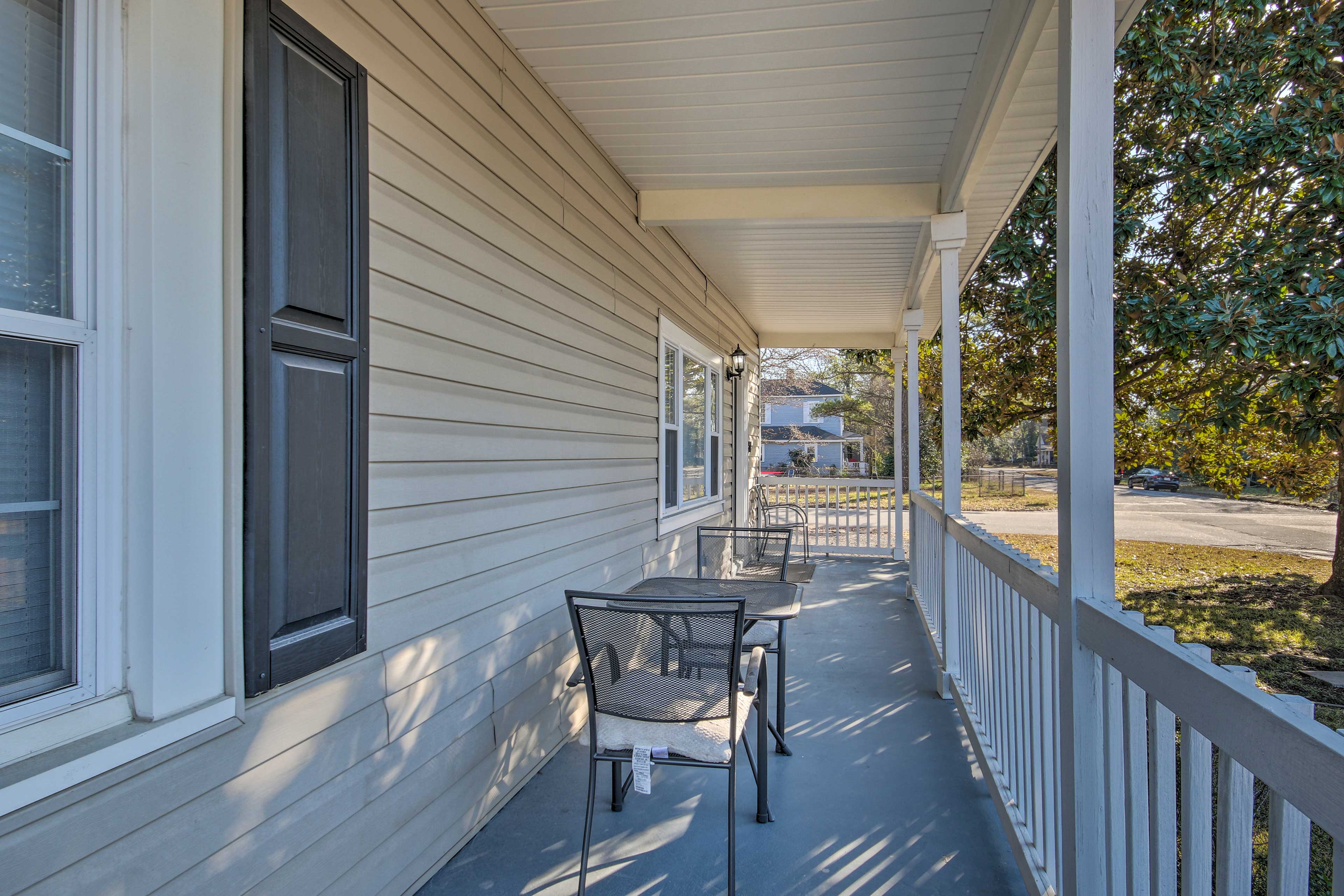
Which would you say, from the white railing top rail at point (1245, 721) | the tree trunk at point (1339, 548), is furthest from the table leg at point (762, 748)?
the tree trunk at point (1339, 548)

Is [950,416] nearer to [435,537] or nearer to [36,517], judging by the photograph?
[435,537]

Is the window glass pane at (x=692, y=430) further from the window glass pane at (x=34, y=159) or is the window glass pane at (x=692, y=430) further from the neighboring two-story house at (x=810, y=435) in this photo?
the neighboring two-story house at (x=810, y=435)

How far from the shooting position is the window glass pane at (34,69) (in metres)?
1.12

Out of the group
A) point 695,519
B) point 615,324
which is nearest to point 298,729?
point 615,324

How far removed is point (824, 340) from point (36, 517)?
888 cm

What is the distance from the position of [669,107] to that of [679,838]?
9.29ft

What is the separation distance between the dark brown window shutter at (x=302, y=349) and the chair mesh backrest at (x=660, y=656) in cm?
63

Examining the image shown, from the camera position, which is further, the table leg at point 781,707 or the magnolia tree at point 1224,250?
the magnolia tree at point 1224,250

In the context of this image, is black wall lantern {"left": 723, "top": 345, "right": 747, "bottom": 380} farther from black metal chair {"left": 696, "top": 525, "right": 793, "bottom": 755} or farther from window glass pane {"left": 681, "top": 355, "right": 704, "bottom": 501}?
black metal chair {"left": 696, "top": 525, "right": 793, "bottom": 755}

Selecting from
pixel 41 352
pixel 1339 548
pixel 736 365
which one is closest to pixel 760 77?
pixel 41 352

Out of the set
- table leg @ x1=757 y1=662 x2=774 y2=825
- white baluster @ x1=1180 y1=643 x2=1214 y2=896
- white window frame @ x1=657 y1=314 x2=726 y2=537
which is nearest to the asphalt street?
white window frame @ x1=657 y1=314 x2=726 y2=537

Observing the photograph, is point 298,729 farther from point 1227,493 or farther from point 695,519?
point 1227,493

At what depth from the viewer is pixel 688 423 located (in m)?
5.60

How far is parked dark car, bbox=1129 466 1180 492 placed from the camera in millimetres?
13297
